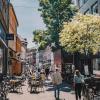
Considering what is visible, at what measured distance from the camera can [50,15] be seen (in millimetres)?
44500

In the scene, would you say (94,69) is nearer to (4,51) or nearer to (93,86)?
(4,51)

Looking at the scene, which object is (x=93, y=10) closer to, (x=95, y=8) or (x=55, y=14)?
(x=95, y=8)

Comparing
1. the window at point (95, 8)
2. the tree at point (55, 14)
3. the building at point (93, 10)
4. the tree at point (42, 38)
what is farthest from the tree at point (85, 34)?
the tree at point (42, 38)

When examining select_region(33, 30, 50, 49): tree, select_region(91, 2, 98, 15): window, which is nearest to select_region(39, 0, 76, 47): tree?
select_region(33, 30, 50, 49): tree

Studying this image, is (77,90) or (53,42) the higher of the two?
(53,42)

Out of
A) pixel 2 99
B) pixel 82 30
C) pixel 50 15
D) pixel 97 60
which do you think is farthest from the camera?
pixel 50 15

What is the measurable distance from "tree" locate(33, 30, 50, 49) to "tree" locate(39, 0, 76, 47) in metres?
1.06

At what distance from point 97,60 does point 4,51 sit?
10521mm

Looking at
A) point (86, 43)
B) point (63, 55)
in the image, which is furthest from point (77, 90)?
point (63, 55)

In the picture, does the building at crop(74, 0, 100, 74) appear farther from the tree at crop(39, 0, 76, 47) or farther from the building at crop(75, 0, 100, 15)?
the tree at crop(39, 0, 76, 47)

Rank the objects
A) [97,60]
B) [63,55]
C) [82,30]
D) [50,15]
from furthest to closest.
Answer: [63,55] → [50,15] → [97,60] → [82,30]

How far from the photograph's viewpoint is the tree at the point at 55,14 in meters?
44.2

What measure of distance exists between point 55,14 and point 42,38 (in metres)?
3.63

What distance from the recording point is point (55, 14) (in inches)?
1751
